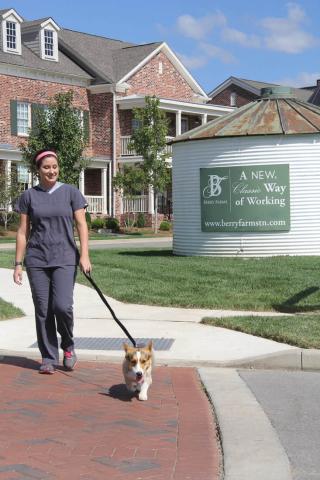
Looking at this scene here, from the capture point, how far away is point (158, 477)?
4465mm

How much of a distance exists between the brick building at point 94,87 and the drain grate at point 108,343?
26.5m

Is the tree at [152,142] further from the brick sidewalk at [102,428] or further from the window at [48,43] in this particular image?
the brick sidewalk at [102,428]

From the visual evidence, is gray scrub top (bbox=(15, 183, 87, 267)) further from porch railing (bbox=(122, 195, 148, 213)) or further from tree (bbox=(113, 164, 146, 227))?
porch railing (bbox=(122, 195, 148, 213))

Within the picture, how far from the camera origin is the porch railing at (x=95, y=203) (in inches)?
1526

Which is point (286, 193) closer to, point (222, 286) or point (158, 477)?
point (222, 286)

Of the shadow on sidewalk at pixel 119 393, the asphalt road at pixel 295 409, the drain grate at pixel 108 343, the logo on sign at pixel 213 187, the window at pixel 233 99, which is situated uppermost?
the window at pixel 233 99

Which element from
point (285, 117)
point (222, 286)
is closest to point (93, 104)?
point (285, 117)

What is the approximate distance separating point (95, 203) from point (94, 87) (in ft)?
19.3

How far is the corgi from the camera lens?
606cm

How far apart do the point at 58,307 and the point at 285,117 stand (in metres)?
12.1

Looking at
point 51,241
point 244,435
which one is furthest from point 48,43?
point 244,435

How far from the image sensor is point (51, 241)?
7.01 meters

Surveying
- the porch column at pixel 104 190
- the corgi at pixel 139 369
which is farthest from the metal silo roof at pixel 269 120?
the porch column at pixel 104 190

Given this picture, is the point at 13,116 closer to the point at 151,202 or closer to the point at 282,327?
the point at 151,202
